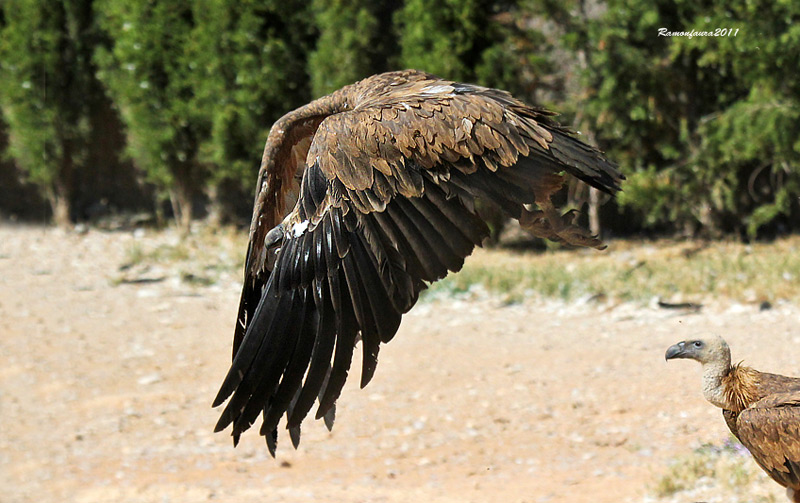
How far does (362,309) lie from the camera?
3.24 meters

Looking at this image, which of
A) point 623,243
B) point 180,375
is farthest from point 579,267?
point 180,375

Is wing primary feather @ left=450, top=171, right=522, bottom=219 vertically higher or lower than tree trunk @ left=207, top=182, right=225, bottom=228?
higher

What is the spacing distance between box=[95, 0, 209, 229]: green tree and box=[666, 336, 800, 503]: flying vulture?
752 centimetres

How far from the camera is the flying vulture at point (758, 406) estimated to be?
3.54 metres

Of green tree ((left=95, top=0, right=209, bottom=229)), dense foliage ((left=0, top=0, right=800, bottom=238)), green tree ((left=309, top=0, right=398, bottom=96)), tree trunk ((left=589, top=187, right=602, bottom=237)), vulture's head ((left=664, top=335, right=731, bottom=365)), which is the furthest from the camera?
green tree ((left=95, top=0, right=209, bottom=229))

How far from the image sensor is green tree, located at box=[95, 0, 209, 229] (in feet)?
34.0

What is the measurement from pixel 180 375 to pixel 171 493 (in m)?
1.83

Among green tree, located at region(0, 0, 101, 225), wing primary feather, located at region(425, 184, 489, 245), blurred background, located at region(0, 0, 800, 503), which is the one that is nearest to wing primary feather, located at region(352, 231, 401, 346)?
wing primary feather, located at region(425, 184, 489, 245)

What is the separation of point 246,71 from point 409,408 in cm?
532

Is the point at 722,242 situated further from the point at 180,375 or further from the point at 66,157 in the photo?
the point at 66,157

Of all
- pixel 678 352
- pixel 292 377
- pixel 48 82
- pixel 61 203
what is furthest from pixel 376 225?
pixel 61 203

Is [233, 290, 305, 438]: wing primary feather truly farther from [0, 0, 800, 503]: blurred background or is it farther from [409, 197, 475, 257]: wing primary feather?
[0, 0, 800, 503]: blurred background

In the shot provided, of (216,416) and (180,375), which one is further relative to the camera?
(180,375)

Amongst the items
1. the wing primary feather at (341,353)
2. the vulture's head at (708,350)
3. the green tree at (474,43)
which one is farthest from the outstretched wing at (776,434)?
the green tree at (474,43)
